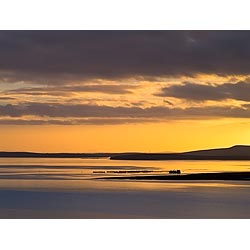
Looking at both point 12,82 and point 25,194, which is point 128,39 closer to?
point 12,82

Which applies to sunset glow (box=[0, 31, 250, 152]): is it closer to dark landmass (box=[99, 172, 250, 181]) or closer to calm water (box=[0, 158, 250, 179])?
calm water (box=[0, 158, 250, 179])

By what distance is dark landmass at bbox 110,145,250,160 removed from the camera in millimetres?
8141

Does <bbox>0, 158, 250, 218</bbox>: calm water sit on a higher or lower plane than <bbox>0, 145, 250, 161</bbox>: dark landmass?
lower

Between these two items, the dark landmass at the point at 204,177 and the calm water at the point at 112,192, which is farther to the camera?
the dark landmass at the point at 204,177

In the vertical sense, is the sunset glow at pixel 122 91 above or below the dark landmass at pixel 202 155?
above

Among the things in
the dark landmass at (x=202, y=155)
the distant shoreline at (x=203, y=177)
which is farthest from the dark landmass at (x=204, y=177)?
the dark landmass at (x=202, y=155)

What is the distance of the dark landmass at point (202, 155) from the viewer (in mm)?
8141

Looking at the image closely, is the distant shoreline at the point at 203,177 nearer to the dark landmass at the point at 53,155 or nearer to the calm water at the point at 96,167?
the calm water at the point at 96,167

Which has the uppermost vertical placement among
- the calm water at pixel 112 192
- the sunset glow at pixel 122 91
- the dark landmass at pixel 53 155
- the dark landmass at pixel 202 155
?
the sunset glow at pixel 122 91

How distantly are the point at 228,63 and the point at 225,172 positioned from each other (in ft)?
3.55

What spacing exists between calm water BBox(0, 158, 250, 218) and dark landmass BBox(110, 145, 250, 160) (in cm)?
5

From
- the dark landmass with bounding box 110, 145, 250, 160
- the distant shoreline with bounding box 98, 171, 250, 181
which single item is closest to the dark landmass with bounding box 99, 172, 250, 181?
the distant shoreline with bounding box 98, 171, 250, 181

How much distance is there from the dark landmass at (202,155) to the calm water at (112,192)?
0.17 ft

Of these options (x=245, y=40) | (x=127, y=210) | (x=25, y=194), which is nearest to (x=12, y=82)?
(x=25, y=194)
